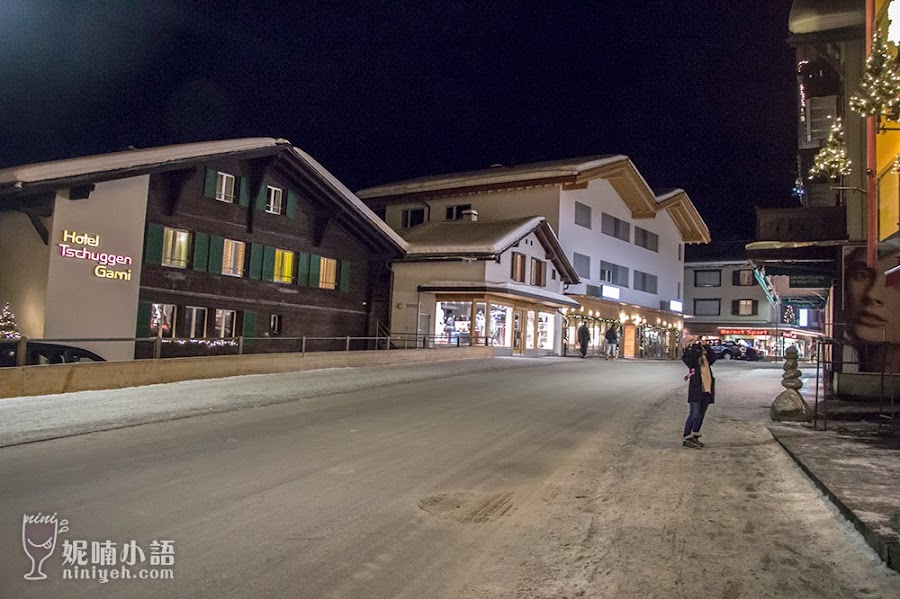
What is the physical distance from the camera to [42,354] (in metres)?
13.1

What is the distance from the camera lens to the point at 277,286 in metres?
25.9

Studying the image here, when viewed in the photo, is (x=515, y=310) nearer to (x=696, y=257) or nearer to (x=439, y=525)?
(x=439, y=525)

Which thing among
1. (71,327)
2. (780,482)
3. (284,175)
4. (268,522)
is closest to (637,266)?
(284,175)

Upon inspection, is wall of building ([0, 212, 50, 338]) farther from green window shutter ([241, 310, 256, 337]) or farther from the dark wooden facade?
green window shutter ([241, 310, 256, 337])

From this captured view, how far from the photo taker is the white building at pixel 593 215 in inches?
1501

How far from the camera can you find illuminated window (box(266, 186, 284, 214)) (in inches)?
1009

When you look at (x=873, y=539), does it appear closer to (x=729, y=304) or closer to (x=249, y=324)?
(x=249, y=324)

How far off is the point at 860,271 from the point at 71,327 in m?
20.6

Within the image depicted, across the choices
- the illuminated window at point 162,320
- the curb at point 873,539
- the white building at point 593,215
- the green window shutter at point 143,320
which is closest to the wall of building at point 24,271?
the green window shutter at point 143,320

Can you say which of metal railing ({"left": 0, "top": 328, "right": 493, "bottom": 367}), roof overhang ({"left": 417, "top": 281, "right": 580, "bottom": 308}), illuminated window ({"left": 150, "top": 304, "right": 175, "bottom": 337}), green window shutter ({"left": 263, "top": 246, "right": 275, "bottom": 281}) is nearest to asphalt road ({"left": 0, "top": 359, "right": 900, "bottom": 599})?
metal railing ({"left": 0, "top": 328, "right": 493, "bottom": 367})

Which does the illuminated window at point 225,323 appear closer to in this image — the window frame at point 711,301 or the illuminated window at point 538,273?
the illuminated window at point 538,273

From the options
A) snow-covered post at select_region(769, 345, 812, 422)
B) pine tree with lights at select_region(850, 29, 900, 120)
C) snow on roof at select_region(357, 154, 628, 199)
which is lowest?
snow-covered post at select_region(769, 345, 812, 422)

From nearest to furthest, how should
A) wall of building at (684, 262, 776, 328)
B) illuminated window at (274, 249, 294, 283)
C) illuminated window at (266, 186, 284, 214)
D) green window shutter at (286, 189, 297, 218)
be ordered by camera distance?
illuminated window at (266, 186, 284, 214) < illuminated window at (274, 249, 294, 283) < green window shutter at (286, 189, 297, 218) < wall of building at (684, 262, 776, 328)

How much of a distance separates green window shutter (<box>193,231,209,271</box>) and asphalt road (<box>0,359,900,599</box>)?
12371 millimetres
